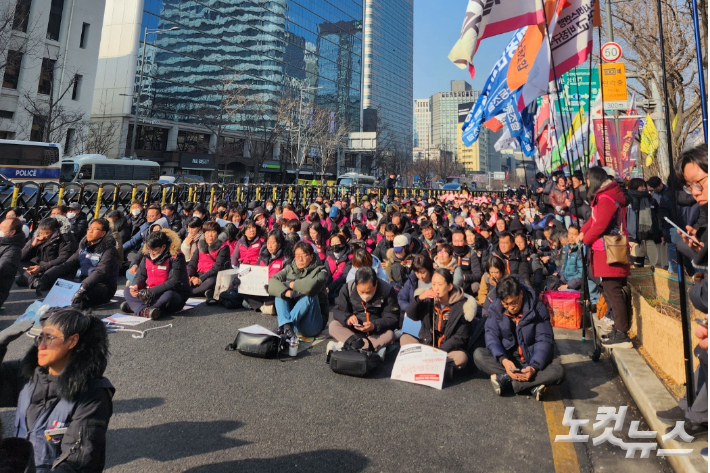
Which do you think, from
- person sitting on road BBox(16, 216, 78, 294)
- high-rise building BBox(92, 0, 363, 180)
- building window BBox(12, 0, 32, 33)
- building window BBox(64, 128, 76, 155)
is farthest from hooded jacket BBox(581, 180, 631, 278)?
Answer: building window BBox(64, 128, 76, 155)

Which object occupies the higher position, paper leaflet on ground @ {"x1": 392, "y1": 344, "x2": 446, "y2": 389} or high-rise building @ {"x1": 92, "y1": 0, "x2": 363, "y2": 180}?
high-rise building @ {"x1": 92, "y1": 0, "x2": 363, "y2": 180}

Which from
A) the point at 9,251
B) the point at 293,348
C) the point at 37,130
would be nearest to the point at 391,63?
the point at 37,130

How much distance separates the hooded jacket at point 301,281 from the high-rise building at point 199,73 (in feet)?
118

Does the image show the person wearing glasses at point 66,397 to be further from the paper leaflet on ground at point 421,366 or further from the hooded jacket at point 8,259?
the hooded jacket at point 8,259

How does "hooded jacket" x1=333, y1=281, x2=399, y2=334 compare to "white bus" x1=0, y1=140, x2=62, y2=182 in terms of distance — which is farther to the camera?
"white bus" x1=0, y1=140, x2=62, y2=182

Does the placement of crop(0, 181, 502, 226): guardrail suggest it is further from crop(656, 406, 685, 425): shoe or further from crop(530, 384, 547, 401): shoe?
crop(656, 406, 685, 425): shoe

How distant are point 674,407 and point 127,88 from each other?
52.9 metres

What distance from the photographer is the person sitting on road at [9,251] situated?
6070 mm

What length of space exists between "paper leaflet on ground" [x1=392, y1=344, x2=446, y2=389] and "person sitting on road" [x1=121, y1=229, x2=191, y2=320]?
3.61 meters

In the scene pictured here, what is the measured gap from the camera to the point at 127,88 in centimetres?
4625

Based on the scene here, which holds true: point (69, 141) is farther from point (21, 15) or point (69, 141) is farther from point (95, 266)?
point (95, 266)

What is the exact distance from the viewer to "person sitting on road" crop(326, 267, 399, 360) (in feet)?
16.6

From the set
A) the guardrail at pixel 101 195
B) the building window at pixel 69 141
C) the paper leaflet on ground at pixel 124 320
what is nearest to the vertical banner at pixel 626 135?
the guardrail at pixel 101 195

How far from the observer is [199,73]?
177 feet
